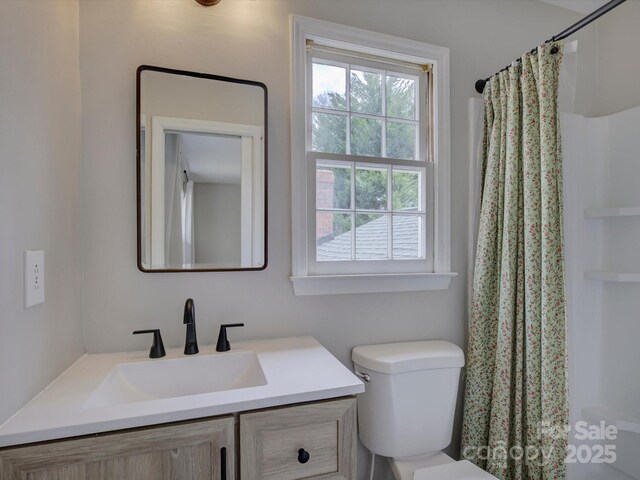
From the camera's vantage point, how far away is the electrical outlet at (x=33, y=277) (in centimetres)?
82

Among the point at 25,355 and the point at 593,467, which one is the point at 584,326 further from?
the point at 25,355

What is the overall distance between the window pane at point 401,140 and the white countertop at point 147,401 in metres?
0.99

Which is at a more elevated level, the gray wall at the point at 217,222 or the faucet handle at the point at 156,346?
the gray wall at the point at 217,222

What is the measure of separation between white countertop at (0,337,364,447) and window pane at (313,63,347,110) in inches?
41.5

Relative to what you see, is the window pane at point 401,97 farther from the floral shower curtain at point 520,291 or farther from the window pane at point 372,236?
the window pane at point 372,236

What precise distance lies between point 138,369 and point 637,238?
2205 mm

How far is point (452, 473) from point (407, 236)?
0.96 metres

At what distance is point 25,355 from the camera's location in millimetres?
809

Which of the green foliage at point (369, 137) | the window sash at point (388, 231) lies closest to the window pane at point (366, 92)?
the green foliage at point (369, 137)

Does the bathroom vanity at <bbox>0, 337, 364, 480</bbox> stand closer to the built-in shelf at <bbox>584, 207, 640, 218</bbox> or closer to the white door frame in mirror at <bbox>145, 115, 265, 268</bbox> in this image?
the white door frame in mirror at <bbox>145, 115, 265, 268</bbox>

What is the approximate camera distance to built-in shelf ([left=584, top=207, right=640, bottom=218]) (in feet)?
4.90

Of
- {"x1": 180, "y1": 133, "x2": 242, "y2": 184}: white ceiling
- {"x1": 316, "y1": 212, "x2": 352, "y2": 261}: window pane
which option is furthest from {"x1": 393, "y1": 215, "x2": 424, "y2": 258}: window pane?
{"x1": 180, "y1": 133, "x2": 242, "y2": 184}: white ceiling

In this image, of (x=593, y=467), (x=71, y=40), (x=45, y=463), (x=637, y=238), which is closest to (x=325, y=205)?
(x=71, y=40)

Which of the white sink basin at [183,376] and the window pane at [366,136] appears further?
the window pane at [366,136]
